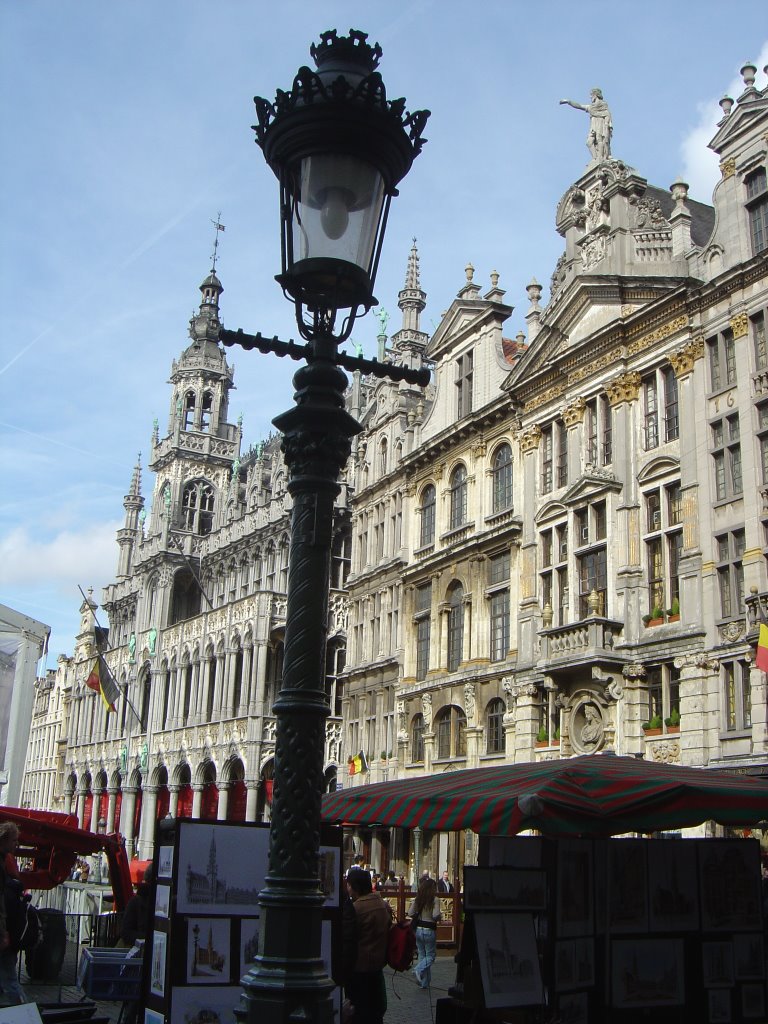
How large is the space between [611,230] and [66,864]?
21428 millimetres

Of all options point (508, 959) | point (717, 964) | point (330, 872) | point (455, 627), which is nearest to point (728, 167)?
point (455, 627)

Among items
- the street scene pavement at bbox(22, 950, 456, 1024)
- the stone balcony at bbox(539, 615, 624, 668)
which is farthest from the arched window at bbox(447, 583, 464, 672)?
the street scene pavement at bbox(22, 950, 456, 1024)

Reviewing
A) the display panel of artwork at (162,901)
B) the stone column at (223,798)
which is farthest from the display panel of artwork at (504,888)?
the stone column at (223,798)

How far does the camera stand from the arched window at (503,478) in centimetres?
3297

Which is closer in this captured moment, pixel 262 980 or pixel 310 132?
pixel 262 980

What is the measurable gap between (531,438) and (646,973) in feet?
74.4

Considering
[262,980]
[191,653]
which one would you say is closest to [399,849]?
[191,653]

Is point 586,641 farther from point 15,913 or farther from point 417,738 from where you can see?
point 15,913

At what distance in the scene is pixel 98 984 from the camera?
11.0m

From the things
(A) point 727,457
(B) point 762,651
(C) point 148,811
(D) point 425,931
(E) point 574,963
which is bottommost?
(D) point 425,931

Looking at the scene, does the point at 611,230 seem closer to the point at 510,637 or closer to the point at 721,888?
the point at 510,637

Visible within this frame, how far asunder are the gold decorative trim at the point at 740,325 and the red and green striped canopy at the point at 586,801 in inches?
637

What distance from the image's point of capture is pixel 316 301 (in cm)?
687

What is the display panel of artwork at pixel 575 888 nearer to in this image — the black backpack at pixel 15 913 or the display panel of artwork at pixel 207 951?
the display panel of artwork at pixel 207 951
